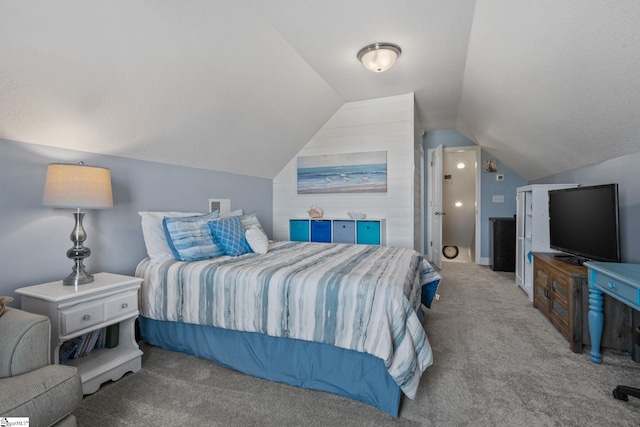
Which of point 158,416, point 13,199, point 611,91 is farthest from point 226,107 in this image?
point 611,91

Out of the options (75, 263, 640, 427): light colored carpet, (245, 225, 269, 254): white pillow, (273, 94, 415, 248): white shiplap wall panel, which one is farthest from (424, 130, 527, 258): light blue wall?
(245, 225, 269, 254): white pillow

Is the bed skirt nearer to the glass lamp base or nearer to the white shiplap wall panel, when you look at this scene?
the glass lamp base

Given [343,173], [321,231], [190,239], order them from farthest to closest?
1. [343,173]
2. [321,231]
3. [190,239]

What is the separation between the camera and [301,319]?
175 cm

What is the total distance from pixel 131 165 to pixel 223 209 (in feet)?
3.76

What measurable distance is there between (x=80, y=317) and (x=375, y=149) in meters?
3.48

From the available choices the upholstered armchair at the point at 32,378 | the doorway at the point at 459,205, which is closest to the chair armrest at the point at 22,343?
the upholstered armchair at the point at 32,378

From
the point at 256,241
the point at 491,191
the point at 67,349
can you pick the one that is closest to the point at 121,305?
the point at 67,349

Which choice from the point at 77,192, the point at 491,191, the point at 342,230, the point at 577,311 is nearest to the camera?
the point at 77,192

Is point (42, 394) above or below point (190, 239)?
below

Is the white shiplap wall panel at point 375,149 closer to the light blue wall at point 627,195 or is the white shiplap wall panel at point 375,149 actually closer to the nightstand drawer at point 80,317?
the light blue wall at point 627,195

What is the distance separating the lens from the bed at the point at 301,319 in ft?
5.09

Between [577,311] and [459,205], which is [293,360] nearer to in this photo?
[577,311]

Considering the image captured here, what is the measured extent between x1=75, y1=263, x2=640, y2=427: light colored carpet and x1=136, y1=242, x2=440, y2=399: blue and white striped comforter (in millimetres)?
316
